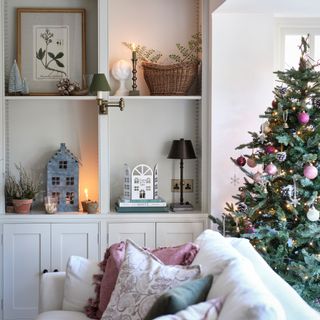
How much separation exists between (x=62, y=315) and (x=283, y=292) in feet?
4.08

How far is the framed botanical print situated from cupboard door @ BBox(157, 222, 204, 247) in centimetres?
131

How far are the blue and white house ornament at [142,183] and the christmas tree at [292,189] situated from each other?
818 millimetres

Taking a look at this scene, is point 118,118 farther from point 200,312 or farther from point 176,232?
point 200,312

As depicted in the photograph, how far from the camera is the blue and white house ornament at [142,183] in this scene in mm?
4043

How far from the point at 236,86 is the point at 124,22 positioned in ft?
3.42

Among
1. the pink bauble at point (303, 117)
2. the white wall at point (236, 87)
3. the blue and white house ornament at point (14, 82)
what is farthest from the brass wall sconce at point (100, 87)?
the pink bauble at point (303, 117)

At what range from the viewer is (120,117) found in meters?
4.29

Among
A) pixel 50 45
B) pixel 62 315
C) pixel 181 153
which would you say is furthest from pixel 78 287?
pixel 50 45

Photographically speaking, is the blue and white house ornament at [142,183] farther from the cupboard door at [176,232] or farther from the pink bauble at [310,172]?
the pink bauble at [310,172]

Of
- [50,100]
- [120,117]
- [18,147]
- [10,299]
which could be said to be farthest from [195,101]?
[10,299]

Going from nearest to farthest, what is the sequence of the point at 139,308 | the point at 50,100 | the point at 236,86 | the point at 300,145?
the point at 139,308, the point at 300,145, the point at 236,86, the point at 50,100

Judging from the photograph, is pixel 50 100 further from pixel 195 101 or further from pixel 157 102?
pixel 195 101

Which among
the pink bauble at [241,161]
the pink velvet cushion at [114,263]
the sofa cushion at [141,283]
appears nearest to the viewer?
the sofa cushion at [141,283]

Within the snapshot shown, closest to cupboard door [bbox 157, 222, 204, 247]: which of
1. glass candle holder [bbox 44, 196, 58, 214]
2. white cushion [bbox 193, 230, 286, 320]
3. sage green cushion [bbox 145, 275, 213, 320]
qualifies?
glass candle holder [bbox 44, 196, 58, 214]
